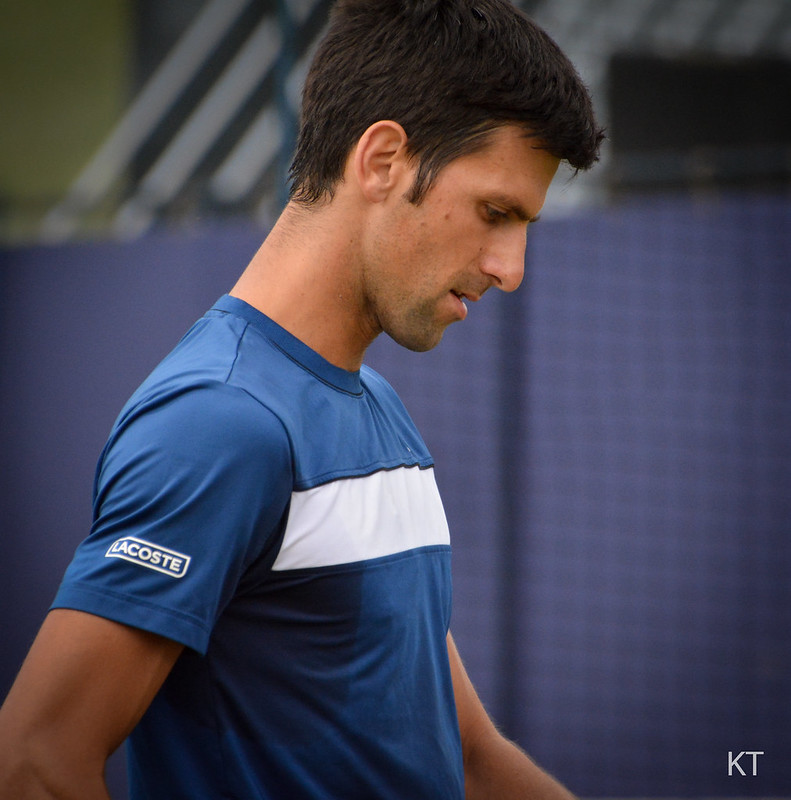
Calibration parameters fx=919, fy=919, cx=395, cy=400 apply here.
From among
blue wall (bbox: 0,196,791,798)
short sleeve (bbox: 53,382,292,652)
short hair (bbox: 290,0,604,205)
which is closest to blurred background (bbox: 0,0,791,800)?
blue wall (bbox: 0,196,791,798)

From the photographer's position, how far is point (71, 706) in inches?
28.9

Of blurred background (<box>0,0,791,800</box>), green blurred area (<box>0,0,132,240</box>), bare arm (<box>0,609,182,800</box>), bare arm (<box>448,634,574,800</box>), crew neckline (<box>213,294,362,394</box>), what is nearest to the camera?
bare arm (<box>0,609,182,800</box>)

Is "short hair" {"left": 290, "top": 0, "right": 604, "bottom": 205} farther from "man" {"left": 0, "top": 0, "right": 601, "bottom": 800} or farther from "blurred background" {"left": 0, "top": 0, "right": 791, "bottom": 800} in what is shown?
"blurred background" {"left": 0, "top": 0, "right": 791, "bottom": 800}

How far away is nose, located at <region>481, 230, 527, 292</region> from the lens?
3.41 ft

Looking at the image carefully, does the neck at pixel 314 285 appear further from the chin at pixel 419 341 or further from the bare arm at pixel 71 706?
the bare arm at pixel 71 706

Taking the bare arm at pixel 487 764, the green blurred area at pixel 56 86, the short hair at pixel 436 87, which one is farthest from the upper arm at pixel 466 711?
the green blurred area at pixel 56 86

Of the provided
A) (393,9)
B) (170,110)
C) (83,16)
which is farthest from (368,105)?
(83,16)

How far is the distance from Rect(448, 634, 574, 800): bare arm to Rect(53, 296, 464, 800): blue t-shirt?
155 millimetres

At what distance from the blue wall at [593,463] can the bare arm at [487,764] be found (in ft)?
7.63

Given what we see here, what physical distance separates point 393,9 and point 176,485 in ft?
2.10

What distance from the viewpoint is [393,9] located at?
1.07 meters

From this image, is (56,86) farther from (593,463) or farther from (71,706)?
(71,706)

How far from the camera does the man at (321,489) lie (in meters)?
0.76

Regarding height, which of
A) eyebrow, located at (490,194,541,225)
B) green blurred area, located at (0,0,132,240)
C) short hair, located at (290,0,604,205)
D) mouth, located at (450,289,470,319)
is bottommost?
mouth, located at (450,289,470,319)
